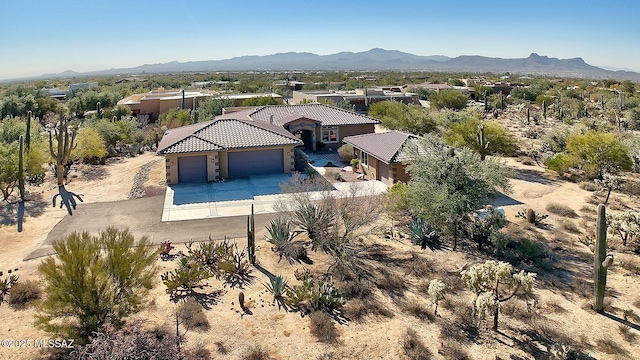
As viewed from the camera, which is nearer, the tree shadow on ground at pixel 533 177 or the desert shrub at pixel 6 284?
the desert shrub at pixel 6 284

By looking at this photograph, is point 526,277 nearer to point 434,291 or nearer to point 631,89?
point 434,291

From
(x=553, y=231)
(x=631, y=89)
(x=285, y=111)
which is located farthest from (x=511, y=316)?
(x=631, y=89)

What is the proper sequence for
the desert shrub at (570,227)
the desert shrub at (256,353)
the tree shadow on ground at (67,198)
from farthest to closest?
the tree shadow on ground at (67,198) → the desert shrub at (570,227) → the desert shrub at (256,353)

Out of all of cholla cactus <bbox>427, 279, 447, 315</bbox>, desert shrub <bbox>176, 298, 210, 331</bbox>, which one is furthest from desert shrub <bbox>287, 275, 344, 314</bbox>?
cholla cactus <bbox>427, 279, 447, 315</bbox>

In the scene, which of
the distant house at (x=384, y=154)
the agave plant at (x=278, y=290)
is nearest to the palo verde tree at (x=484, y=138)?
the distant house at (x=384, y=154)

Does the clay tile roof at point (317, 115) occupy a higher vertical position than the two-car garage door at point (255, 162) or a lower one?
higher

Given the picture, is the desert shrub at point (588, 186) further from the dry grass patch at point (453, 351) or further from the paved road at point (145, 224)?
the dry grass patch at point (453, 351)

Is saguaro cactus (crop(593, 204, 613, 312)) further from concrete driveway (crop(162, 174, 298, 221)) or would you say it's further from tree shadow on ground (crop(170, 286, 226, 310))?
concrete driveway (crop(162, 174, 298, 221))
